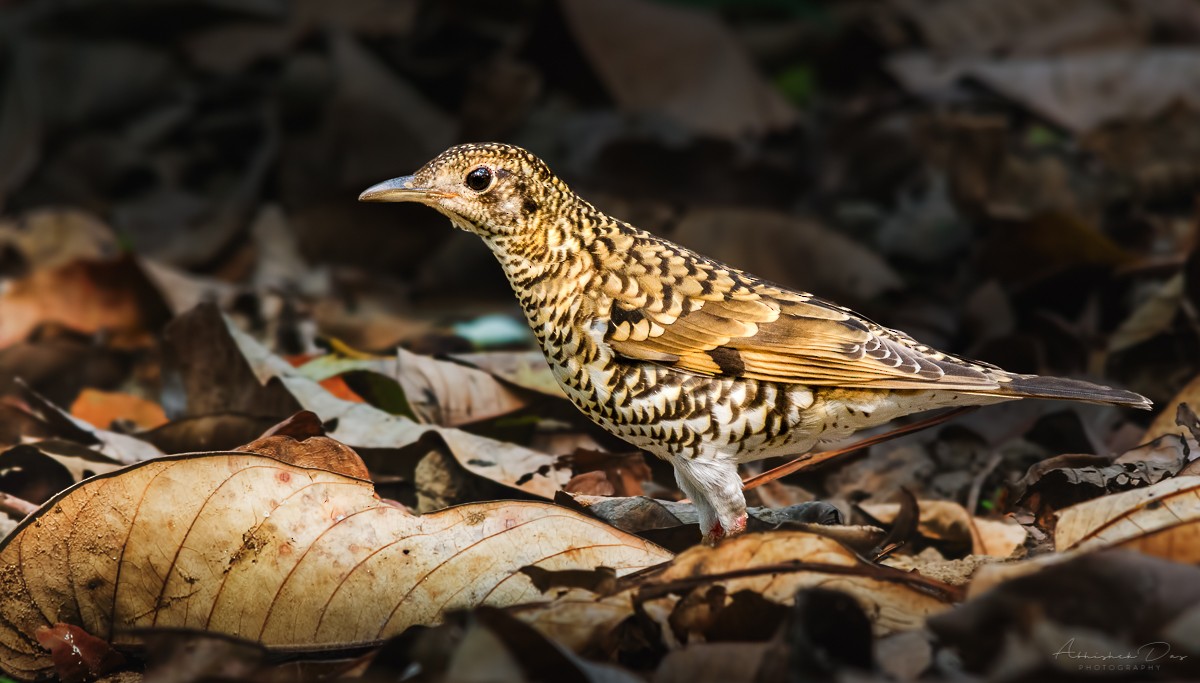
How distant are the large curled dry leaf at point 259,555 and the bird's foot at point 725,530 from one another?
0.53m

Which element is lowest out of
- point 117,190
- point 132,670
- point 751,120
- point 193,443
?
point 132,670

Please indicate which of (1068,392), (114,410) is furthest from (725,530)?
(114,410)

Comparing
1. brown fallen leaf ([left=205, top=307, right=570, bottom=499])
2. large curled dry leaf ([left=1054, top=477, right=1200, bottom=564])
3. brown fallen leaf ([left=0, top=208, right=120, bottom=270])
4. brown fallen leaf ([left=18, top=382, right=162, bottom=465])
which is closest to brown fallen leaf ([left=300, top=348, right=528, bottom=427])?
brown fallen leaf ([left=205, top=307, right=570, bottom=499])

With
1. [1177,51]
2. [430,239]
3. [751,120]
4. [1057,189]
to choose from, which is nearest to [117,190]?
[430,239]

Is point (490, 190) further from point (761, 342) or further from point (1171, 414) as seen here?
point (1171, 414)

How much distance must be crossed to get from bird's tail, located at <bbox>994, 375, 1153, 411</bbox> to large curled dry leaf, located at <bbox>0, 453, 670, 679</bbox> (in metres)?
1.27

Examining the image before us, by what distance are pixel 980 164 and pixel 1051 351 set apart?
6.67ft

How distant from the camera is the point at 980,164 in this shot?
25.0 ft

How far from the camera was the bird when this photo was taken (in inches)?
163

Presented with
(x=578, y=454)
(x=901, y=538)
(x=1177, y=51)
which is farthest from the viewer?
(x=1177, y=51)

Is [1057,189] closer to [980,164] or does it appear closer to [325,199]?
[980,164]

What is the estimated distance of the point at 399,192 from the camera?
4.40 metres
